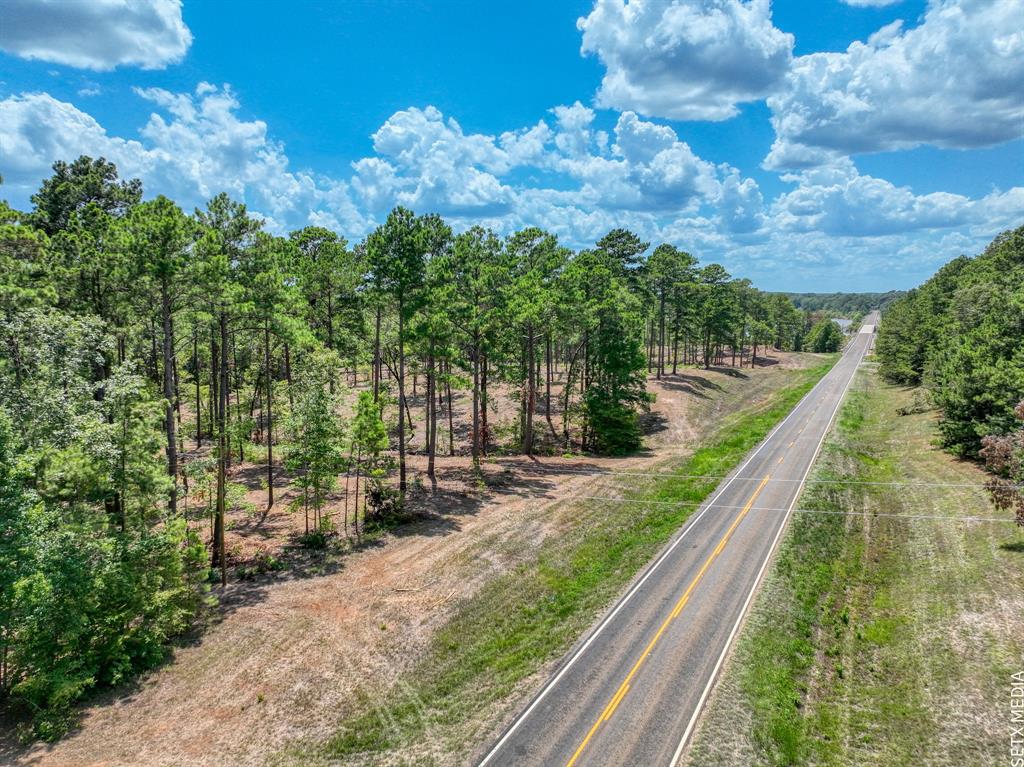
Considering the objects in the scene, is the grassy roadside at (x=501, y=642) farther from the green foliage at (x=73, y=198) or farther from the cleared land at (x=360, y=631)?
the green foliage at (x=73, y=198)

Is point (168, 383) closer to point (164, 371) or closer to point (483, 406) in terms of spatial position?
point (164, 371)

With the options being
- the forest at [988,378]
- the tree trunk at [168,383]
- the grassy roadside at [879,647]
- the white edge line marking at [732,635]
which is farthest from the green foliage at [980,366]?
the tree trunk at [168,383]

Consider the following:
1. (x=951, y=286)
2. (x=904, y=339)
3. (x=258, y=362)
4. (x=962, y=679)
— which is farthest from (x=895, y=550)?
(x=951, y=286)

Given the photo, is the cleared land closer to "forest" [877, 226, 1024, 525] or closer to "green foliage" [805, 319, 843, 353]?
"forest" [877, 226, 1024, 525]

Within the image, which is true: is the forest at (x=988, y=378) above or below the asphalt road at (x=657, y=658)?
above

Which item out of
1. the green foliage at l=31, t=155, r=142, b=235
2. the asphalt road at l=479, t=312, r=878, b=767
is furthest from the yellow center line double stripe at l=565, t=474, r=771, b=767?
the green foliage at l=31, t=155, r=142, b=235
